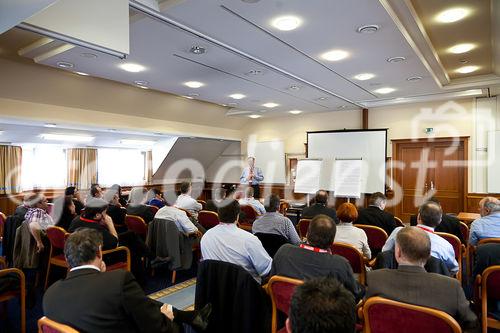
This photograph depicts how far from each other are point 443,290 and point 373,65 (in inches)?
163

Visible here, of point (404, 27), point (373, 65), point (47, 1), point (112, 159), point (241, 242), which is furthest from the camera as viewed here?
point (112, 159)

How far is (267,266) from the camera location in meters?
2.59

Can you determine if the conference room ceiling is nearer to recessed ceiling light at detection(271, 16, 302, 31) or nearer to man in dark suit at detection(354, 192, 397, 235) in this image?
recessed ceiling light at detection(271, 16, 302, 31)

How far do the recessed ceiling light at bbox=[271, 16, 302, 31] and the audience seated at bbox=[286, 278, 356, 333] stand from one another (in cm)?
314

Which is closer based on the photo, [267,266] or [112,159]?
[267,266]

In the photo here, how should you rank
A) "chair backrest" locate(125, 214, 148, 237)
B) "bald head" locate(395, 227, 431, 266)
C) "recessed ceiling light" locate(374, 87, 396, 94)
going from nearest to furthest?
1. "bald head" locate(395, 227, 431, 266)
2. "chair backrest" locate(125, 214, 148, 237)
3. "recessed ceiling light" locate(374, 87, 396, 94)

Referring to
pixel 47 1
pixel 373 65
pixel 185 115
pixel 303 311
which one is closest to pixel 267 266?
pixel 303 311

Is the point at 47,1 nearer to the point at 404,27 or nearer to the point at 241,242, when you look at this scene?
the point at 241,242

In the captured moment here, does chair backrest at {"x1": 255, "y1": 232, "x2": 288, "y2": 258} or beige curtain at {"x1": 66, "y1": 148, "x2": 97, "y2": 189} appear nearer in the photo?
chair backrest at {"x1": 255, "y1": 232, "x2": 288, "y2": 258}

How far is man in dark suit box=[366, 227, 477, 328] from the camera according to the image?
165 centimetres

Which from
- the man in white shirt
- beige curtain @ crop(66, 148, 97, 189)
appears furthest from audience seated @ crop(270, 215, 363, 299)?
beige curtain @ crop(66, 148, 97, 189)

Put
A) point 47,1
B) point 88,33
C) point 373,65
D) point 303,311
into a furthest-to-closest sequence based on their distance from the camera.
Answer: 1. point 373,65
2. point 88,33
3. point 47,1
4. point 303,311

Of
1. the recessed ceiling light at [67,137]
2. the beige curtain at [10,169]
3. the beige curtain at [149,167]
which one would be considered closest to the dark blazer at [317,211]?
the recessed ceiling light at [67,137]

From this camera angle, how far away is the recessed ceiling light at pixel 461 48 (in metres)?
4.95
